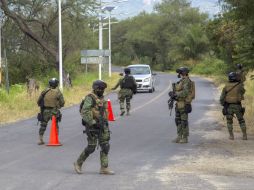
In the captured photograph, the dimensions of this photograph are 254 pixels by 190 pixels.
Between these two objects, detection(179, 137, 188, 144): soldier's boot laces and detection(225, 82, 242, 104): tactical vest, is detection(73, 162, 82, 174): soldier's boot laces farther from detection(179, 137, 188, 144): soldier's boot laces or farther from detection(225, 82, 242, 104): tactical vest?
detection(225, 82, 242, 104): tactical vest

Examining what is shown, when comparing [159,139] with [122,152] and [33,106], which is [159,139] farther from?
[33,106]

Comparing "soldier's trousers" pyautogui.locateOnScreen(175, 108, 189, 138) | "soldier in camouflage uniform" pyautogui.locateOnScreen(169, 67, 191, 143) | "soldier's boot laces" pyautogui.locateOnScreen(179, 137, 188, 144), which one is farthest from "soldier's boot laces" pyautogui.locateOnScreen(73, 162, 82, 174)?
"soldier's boot laces" pyautogui.locateOnScreen(179, 137, 188, 144)

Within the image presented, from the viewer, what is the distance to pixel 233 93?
16.3 meters

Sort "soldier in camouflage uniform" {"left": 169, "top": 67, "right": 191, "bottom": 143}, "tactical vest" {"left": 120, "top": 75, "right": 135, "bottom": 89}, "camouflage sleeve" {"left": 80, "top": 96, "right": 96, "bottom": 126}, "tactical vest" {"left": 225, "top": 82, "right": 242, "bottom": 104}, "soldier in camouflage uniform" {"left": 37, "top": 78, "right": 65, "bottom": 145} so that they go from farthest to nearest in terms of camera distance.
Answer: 1. "tactical vest" {"left": 120, "top": 75, "right": 135, "bottom": 89}
2. "tactical vest" {"left": 225, "top": 82, "right": 242, "bottom": 104}
3. "soldier in camouflage uniform" {"left": 169, "top": 67, "right": 191, "bottom": 143}
4. "soldier in camouflage uniform" {"left": 37, "top": 78, "right": 65, "bottom": 145}
5. "camouflage sleeve" {"left": 80, "top": 96, "right": 96, "bottom": 126}

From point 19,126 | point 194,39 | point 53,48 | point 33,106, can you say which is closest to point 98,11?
point 53,48

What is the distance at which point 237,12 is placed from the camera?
1697cm

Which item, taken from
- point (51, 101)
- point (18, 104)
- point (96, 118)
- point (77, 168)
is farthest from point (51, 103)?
point (18, 104)

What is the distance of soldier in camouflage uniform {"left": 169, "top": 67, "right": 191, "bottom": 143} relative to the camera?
15.5 meters

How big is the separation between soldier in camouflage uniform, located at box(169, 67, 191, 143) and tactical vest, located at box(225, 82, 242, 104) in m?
1.32

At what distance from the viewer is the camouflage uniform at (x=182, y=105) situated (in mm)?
15531

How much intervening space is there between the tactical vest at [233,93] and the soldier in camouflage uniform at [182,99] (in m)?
1.32

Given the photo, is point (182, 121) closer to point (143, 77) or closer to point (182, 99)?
point (182, 99)

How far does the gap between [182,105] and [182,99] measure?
0.50 ft

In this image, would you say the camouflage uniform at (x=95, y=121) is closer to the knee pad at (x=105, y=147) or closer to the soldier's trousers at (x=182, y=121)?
the knee pad at (x=105, y=147)
